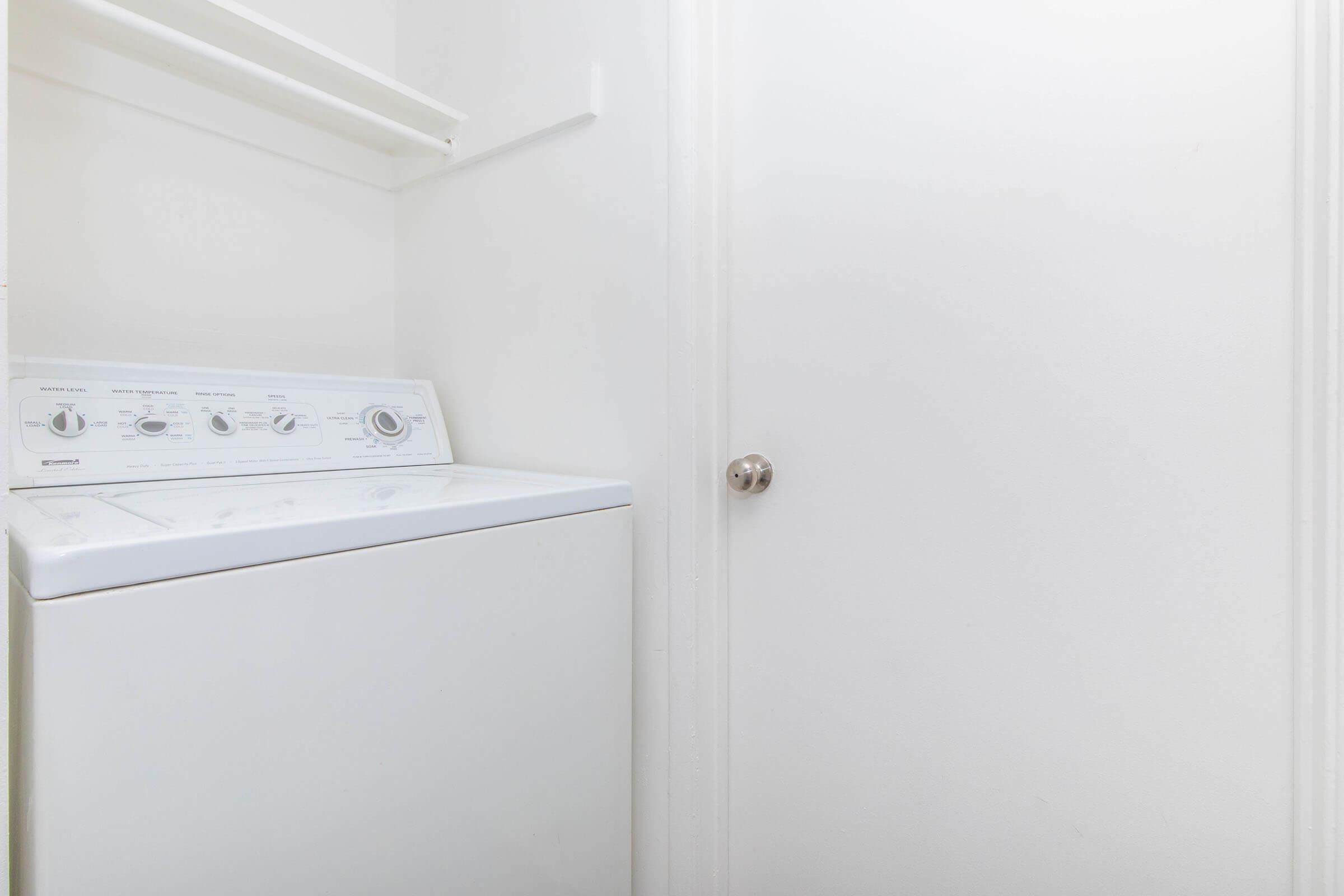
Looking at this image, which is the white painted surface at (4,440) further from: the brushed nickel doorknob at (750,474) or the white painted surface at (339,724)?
the brushed nickel doorknob at (750,474)

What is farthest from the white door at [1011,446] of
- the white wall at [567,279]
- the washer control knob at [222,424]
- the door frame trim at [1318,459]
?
the washer control knob at [222,424]

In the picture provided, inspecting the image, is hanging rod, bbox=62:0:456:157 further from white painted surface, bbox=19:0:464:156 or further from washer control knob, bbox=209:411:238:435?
washer control knob, bbox=209:411:238:435

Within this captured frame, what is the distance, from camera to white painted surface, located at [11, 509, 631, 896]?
1.65 feet

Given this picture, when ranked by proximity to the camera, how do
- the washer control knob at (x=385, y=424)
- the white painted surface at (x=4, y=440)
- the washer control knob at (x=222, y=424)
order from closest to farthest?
the white painted surface at (x=4, y=440)
the washer control knob at (x=222, y=424)
the washer control knob at (x=385, y=424)

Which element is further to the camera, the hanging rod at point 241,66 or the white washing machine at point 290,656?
the hanging rod at point 241,66

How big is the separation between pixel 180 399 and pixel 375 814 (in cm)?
67

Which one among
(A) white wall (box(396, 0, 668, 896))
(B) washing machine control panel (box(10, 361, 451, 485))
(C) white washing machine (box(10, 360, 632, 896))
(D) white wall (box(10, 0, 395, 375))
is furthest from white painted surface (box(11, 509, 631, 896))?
(D) white wall (box(10, 0, 395, 375))

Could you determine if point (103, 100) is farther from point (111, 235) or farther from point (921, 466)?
point (921, 466)

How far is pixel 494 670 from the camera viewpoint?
77 centimetres

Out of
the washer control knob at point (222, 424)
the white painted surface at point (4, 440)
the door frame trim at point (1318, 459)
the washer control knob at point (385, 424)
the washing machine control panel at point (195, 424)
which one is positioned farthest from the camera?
the washer control knob at point (385, 424)

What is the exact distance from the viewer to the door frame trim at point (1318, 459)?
593 mm

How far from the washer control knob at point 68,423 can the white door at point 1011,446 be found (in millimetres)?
870

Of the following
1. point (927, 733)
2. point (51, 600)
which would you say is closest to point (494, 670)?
point (51, 600)

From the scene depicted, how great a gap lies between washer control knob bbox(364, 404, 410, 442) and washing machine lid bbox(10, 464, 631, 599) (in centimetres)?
15
